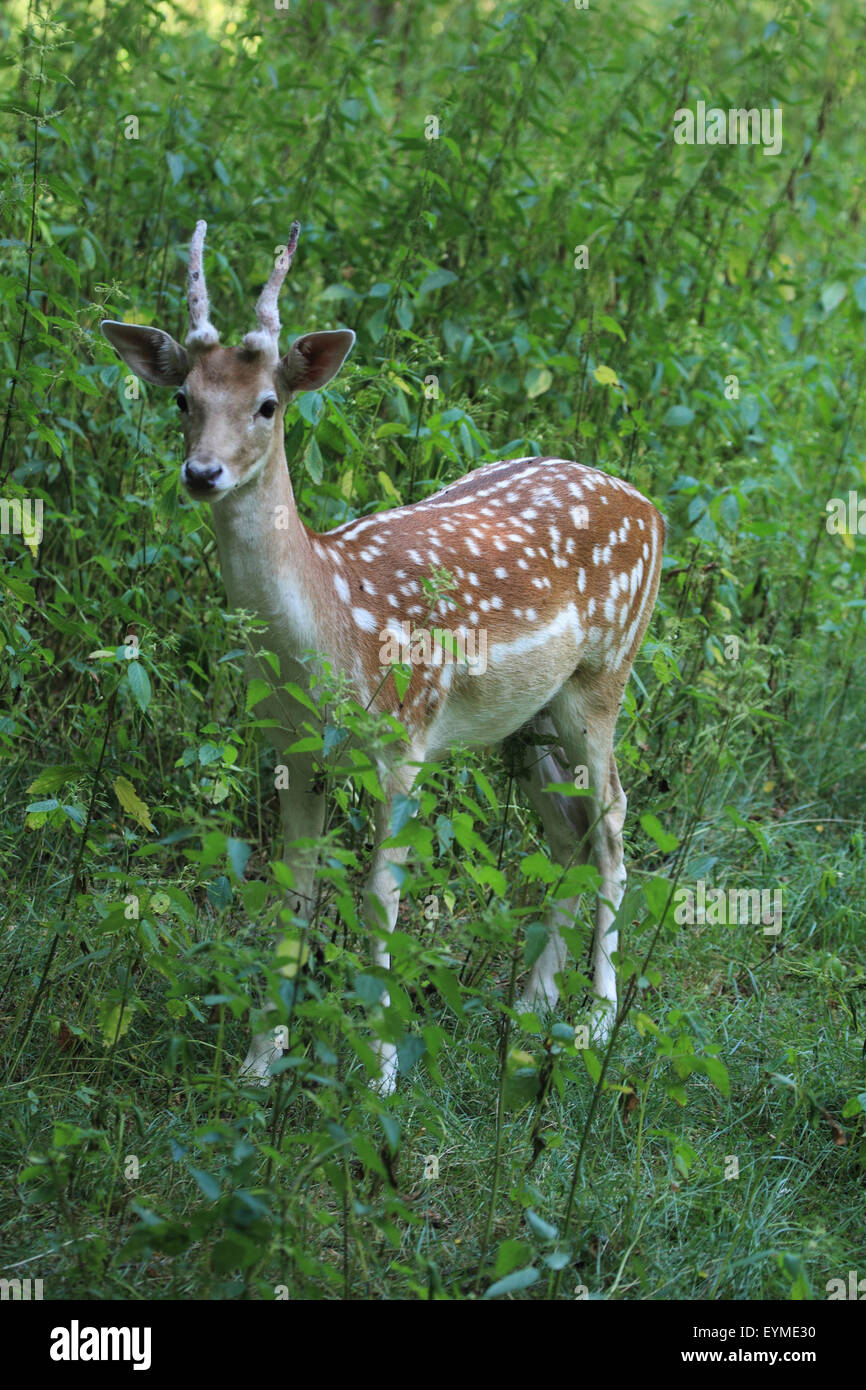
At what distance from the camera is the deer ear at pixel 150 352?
13.0ft

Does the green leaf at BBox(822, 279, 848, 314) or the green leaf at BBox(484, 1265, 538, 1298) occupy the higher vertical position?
the green leaf at BBox(822, 279, 848, 314)

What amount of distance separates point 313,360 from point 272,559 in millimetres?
625

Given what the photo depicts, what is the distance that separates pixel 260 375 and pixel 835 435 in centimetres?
413

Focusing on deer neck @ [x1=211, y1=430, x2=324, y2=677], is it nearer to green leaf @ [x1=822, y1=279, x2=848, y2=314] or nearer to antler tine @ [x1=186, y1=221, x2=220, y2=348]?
antler tine @ [x1=186, y1=221, x2=220, y2=348]

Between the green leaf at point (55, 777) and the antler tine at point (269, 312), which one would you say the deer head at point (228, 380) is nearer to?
the antler tine at point (269, 312)

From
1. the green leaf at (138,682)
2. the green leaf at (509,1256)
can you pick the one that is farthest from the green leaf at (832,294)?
the green leaf at (509,1256)

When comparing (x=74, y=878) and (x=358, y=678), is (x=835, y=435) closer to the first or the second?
(x=358, y=678)

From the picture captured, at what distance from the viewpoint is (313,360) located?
408 cm

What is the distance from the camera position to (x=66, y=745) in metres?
5.15

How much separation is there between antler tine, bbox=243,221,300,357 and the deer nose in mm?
415

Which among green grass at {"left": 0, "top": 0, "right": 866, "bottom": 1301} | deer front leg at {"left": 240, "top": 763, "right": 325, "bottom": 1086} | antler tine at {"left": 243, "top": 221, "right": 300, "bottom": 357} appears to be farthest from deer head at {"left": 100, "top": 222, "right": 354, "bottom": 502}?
deer front leg at {"left": 240, "top": 763, "right": 325, "bottom": 1086}

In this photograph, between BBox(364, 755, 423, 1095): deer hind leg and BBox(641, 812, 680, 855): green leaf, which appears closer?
BBox(641, 812, 680, 855): green leaf

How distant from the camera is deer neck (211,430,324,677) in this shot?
3.89 meters
